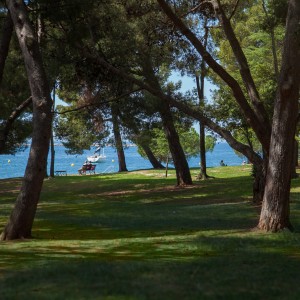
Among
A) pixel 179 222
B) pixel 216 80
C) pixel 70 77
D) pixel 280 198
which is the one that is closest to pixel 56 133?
pixel 216 80

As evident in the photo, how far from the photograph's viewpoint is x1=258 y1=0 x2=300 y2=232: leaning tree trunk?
10.1 m

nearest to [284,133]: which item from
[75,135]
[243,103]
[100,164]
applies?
[243,103]

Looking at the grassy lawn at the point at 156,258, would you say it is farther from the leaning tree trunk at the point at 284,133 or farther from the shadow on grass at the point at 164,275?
the leaning tree trunk at the point at 284,133

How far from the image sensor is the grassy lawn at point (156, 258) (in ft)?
17.1

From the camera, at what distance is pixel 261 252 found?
783 cm

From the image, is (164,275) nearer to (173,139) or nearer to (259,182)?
(259,182)

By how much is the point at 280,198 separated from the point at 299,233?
0.74m

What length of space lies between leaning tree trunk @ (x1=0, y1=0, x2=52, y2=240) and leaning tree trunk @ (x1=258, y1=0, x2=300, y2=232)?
450 cm

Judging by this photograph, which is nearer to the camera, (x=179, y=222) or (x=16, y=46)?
(x=179, y=222)

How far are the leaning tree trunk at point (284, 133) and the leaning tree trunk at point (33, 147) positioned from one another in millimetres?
4499

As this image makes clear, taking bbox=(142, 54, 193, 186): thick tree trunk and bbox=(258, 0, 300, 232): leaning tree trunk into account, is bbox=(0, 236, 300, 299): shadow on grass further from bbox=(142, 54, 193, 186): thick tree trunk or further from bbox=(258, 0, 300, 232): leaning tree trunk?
bbox=(142, 54, 193, 186): thick tree trunk

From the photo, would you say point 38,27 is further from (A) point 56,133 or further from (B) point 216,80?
(A) point 56,133

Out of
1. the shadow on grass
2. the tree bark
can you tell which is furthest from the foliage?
the shadow on grass

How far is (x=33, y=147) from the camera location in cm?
1070
